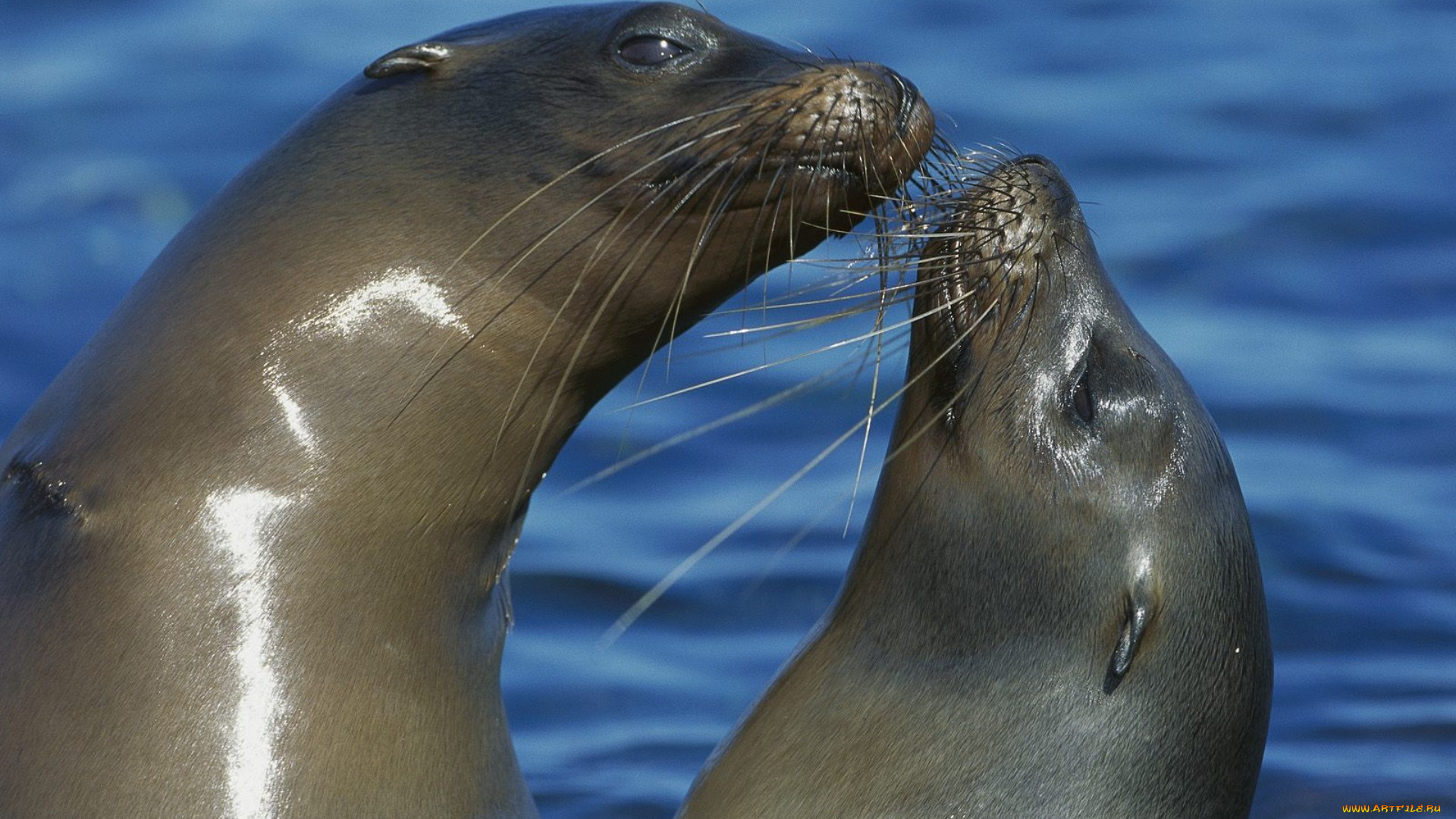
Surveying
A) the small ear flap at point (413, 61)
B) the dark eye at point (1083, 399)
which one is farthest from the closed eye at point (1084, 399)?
the small ear flap at point (413, 61)

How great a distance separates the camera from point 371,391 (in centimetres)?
454

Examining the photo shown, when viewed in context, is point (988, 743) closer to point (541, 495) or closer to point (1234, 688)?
point (1234, 688)

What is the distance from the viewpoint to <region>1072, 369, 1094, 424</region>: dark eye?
513 cm

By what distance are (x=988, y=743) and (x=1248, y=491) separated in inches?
149

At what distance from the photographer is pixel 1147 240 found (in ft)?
33.6

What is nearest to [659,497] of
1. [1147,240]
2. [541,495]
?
[541,495]

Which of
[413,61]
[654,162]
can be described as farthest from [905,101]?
[413,61]

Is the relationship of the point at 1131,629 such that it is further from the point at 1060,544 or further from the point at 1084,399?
the point at 1084,399

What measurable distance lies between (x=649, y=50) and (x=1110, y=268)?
554cm

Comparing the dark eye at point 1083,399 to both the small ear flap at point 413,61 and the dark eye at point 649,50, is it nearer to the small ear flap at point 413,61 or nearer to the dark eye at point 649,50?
the dark eye at point 649,50

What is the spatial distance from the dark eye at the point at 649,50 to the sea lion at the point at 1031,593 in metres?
0.71

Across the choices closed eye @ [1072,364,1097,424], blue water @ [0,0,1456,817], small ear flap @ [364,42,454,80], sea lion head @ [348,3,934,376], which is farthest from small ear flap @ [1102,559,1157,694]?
small ear flap @ [364,42,454,80]

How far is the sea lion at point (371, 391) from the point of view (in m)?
4.42

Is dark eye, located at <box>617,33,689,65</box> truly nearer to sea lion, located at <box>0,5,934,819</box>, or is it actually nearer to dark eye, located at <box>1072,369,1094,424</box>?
sea lion, located at <box>0,5,934,819</box>
